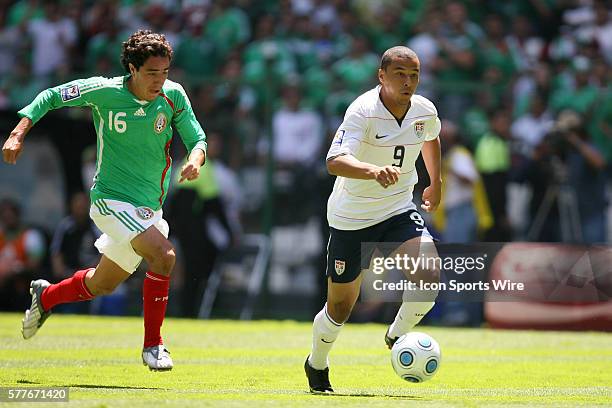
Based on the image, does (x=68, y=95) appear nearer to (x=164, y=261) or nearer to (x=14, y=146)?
(x=14, y=146)

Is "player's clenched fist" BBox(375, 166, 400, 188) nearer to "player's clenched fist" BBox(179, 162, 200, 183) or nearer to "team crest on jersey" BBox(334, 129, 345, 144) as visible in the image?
"team crest on jersey" BBox(334, 129, 345, 144)

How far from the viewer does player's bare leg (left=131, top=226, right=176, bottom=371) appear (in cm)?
850

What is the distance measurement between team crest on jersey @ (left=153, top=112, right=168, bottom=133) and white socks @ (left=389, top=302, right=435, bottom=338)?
7.69 feet

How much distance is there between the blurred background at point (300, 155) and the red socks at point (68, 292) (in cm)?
700

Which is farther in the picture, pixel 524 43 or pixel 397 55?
pixel 524 43

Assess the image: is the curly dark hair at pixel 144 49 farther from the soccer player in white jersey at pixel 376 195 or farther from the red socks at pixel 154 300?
the red socks at pixel 154 300

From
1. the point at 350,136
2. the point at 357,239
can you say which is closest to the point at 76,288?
the point at 357,239

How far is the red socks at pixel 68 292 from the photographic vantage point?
9344mm

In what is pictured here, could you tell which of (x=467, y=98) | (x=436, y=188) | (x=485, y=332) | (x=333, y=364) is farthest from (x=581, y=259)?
(x=436, y=188)

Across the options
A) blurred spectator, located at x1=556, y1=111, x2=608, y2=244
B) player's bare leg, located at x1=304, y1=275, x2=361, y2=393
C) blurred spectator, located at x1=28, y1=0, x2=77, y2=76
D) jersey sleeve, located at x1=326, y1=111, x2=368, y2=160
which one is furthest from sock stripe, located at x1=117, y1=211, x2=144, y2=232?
blurred spectator, located at x1=28, y1=0, x2=77, y2=76

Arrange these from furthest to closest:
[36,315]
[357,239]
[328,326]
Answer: [36,315]
[357,239]
[328,326]

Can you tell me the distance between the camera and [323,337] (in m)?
8.34

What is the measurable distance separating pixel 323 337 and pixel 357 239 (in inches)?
30.4

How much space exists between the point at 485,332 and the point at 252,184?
449 centimetres
